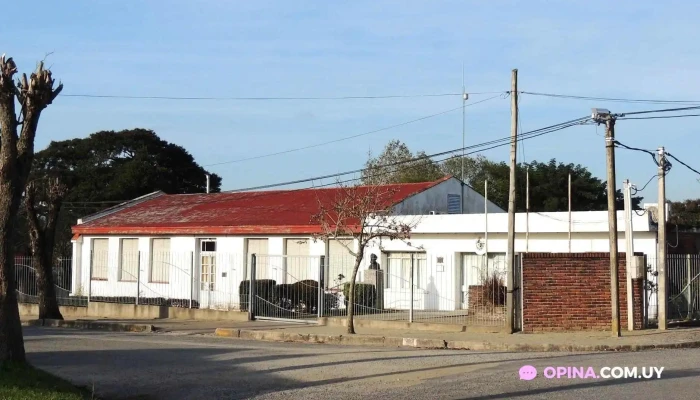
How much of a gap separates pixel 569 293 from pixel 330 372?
9.65m

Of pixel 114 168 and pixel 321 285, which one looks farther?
pixel 114 168

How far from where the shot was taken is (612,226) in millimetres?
20469

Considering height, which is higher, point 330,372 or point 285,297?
point 285,297

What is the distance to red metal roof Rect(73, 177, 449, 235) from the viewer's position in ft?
108

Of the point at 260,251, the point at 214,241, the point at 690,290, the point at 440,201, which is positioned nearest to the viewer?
the point at 690,290

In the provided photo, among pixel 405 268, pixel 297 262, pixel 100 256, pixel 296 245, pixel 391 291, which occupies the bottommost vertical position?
pixel 391 291

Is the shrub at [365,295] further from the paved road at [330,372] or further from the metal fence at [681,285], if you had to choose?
the metal fence at [681,285]

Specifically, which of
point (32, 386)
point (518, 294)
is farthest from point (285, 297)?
point (32, 386)

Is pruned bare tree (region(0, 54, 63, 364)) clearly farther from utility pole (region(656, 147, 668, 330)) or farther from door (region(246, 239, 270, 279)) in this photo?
door (region(246, 239, 270, 279))

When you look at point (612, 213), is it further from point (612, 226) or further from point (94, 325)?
point (94, 325)

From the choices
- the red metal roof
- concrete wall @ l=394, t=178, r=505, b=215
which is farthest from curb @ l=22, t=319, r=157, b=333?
concrete wall @ l=394, t=178, r=505, b=215

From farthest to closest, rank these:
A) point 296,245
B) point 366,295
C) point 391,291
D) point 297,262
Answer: point 296,245 < point 297,262 < point 391,291 < point 366,295

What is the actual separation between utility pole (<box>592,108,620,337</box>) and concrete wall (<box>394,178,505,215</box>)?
479 inches

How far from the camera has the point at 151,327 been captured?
24.3 metres
